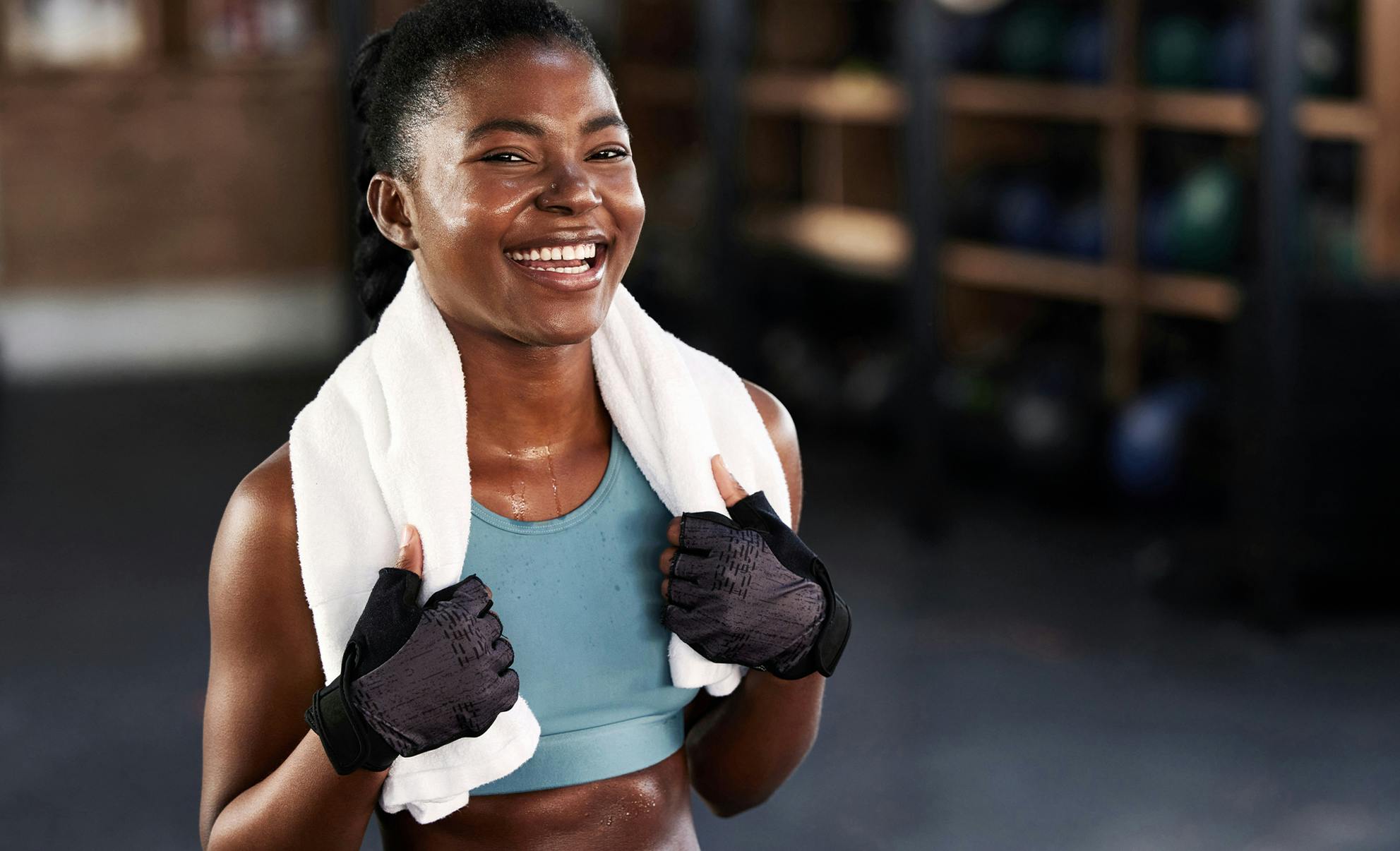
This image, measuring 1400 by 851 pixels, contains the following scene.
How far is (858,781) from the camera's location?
3.44m

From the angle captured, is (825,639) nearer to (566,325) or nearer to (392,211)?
(566,325)

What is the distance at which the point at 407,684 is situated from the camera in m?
1.19

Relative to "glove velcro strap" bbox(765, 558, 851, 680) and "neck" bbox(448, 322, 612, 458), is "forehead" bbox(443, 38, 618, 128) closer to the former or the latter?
"neck" bbox(448, 322, 612, 458)

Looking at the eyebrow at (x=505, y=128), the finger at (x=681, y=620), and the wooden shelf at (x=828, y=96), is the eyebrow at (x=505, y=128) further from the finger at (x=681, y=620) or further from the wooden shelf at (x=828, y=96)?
the wooden shelf at (x=828, y=96)

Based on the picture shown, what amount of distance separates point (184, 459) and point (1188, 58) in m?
3.71

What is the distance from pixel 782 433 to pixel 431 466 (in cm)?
36

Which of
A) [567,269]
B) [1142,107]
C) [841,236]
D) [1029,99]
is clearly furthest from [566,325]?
[841,236]

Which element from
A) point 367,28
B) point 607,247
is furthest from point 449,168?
point 367,28

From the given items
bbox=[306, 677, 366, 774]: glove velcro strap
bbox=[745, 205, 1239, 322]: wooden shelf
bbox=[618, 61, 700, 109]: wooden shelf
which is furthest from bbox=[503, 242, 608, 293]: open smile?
bbox=[618, 61, 700, 109]: wooden shelf

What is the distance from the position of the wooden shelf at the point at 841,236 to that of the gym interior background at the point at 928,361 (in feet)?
0.07

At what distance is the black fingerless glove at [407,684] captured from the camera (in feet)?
3.89

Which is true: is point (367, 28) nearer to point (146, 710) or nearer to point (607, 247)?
point (146, 710)

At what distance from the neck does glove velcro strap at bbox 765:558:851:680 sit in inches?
9.3

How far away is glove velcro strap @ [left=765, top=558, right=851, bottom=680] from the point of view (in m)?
1.38
